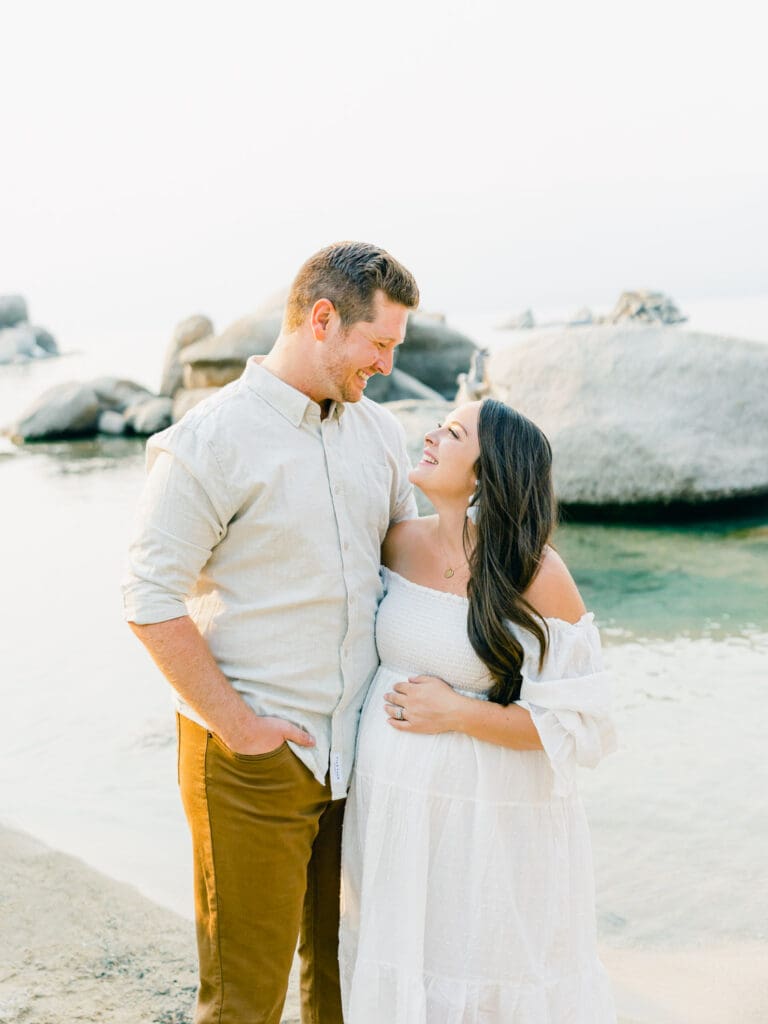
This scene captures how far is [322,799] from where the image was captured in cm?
242

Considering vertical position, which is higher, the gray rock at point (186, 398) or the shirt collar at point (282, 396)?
the shirt collar at point (282, 396)

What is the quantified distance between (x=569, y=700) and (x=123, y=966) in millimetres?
1689

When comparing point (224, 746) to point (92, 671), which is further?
point (92, 671)

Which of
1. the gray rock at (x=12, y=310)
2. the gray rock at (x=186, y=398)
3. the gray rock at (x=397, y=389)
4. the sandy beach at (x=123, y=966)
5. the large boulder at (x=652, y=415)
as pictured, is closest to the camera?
the sandy beach at (x=123, y=966)

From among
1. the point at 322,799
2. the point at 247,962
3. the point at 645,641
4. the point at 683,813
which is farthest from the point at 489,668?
the point at 645,641

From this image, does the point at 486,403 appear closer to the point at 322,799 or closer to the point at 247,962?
the point at 322,799

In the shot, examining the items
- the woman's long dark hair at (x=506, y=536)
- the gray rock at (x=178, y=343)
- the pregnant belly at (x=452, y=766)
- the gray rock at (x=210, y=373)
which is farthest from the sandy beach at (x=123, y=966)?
the gray rock at (x=178, y=343)

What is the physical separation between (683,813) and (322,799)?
8.86 ft

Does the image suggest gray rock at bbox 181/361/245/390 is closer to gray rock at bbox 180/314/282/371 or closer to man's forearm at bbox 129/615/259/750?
gray rock at bbox 180/314/282/371

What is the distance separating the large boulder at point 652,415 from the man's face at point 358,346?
7096 millimetres

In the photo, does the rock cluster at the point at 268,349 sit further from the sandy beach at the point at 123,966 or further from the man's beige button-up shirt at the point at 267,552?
the man's beige button-up shirt at the point at 267,552

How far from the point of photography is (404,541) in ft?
9.02

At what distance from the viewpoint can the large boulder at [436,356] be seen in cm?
1781

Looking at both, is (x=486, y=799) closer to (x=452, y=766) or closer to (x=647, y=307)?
(x=452, y=766)
